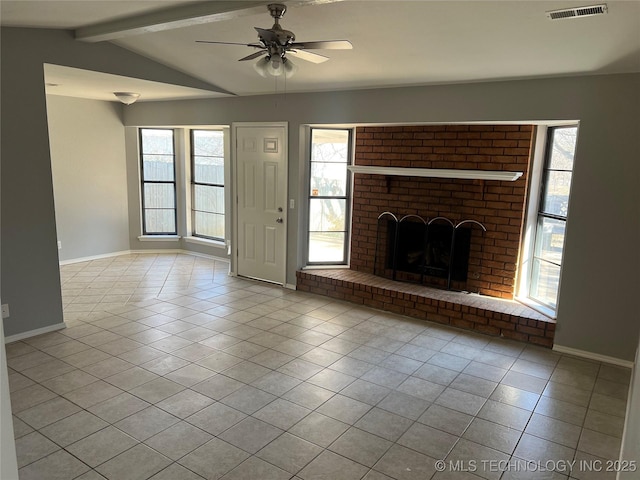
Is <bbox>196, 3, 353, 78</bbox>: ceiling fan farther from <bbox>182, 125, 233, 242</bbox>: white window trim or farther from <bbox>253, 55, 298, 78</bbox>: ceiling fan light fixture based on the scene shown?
<bbox>182, 125, 233, 242</bbox>: white window trim

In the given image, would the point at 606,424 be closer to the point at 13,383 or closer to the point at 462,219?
the point at 462,219

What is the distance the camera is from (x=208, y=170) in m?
7.18

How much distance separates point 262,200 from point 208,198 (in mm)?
1662

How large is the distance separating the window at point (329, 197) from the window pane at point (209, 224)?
199cm

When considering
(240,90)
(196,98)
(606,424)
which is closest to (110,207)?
(196,98)

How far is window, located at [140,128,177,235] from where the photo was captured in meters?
7.30

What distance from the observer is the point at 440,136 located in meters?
4.99

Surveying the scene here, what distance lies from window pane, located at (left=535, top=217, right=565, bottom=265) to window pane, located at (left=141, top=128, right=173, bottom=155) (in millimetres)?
5518

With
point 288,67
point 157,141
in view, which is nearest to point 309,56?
point 288,67

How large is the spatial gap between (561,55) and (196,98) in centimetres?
459

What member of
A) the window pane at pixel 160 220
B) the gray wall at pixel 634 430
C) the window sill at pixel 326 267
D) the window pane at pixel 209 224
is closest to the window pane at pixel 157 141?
the window pane at pixel 160 220

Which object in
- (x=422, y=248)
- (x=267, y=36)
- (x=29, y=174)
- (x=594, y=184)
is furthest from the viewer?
(x=422, y=248)

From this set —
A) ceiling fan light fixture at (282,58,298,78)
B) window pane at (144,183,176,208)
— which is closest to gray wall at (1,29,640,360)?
ceiling fan light fixture at (282,58,298,78)

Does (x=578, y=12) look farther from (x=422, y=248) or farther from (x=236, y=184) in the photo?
(x=236, y=184)
